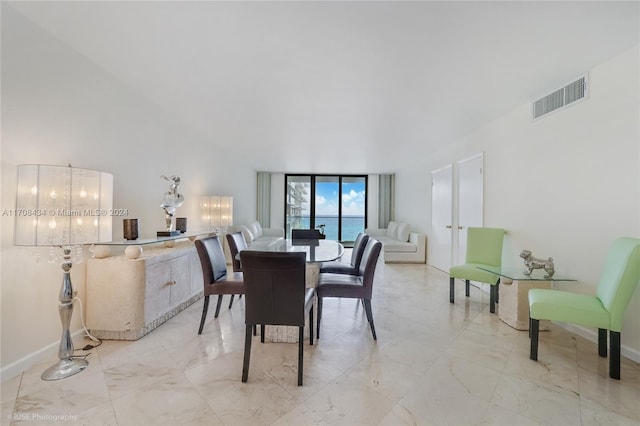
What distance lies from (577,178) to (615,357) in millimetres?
1549

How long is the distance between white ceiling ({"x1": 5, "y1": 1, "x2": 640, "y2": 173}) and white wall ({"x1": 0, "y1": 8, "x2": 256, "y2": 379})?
190 mm

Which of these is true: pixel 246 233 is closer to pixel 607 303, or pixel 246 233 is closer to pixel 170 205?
pixel 170 205

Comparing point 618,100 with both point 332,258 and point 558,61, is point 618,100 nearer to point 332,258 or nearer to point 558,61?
point 558,61

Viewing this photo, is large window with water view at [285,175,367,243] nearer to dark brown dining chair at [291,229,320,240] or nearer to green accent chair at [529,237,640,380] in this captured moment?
dark brown dining chair at [291,229,320,240]

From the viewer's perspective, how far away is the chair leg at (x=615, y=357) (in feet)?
5.76

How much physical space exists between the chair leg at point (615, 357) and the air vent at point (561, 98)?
208cm

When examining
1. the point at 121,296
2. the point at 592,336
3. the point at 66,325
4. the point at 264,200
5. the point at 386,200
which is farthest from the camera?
the point at 386,200

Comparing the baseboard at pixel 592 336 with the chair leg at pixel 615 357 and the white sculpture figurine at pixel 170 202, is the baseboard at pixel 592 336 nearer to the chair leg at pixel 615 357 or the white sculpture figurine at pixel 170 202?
the chair leg at pixel 615 357

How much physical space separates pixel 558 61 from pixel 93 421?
13.6ft

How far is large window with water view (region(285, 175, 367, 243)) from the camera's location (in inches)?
327

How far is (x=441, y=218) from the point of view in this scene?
5.00 m

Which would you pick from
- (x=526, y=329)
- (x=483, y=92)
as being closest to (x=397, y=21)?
(x=483, y=92)

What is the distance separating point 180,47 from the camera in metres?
2.02

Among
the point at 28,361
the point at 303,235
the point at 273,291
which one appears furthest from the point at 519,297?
the point at 28,361
